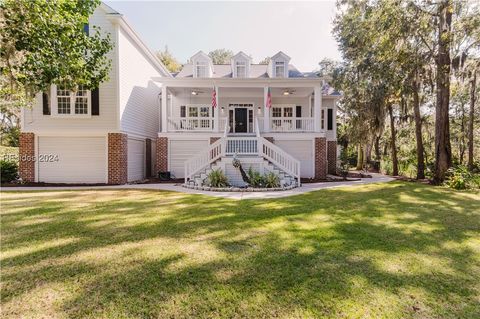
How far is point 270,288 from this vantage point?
278cm

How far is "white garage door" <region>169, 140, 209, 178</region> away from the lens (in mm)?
13469

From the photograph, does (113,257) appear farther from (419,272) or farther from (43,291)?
(419,272)

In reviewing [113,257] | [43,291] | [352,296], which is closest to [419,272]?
[352,296]

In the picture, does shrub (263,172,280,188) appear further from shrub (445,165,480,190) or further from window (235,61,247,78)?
window (235,61,247,78)

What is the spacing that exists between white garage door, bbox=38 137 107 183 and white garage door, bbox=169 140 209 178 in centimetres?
320

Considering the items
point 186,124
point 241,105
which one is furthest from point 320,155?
point 186,124

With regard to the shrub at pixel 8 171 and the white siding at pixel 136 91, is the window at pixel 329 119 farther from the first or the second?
the shrub at pixel 8 171

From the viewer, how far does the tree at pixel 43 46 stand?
645cm

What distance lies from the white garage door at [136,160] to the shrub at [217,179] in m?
5.07

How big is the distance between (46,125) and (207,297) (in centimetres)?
1334

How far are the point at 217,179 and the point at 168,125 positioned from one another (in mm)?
5075

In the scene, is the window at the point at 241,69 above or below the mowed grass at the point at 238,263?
above

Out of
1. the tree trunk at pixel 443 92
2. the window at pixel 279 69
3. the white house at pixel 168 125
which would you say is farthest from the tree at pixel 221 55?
the tree trunk at pixel 443 92

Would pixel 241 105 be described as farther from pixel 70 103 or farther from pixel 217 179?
pixel 70 103
